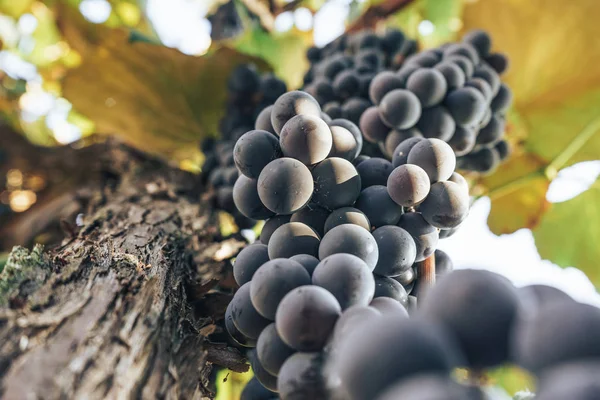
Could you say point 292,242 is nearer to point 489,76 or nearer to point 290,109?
point 290,109

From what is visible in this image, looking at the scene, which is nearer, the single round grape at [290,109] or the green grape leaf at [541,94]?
the single round grape at [290,109]

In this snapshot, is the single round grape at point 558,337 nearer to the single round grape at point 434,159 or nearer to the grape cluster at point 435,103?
the single round grape at point 434,159

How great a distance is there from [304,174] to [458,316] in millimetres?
352

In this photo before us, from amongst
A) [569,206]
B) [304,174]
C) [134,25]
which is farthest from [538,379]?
[134,25]

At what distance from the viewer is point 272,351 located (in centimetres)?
60

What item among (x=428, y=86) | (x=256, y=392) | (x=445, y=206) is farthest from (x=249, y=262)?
(x=428, y=86)

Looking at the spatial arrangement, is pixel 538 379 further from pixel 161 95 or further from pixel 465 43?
pixel 161 95

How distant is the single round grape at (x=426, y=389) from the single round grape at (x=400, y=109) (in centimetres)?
68

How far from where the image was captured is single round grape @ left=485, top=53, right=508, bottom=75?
1301 mm

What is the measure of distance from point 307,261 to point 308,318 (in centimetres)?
12

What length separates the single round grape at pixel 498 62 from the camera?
1301 millimetres

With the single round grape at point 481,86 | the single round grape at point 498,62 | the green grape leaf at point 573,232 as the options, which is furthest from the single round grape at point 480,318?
the green grape leaf at point 573,232

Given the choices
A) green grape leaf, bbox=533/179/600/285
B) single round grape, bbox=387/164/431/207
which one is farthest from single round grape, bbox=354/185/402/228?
green grape leaf, bbox=533/179/600/285

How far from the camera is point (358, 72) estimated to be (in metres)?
1.24
